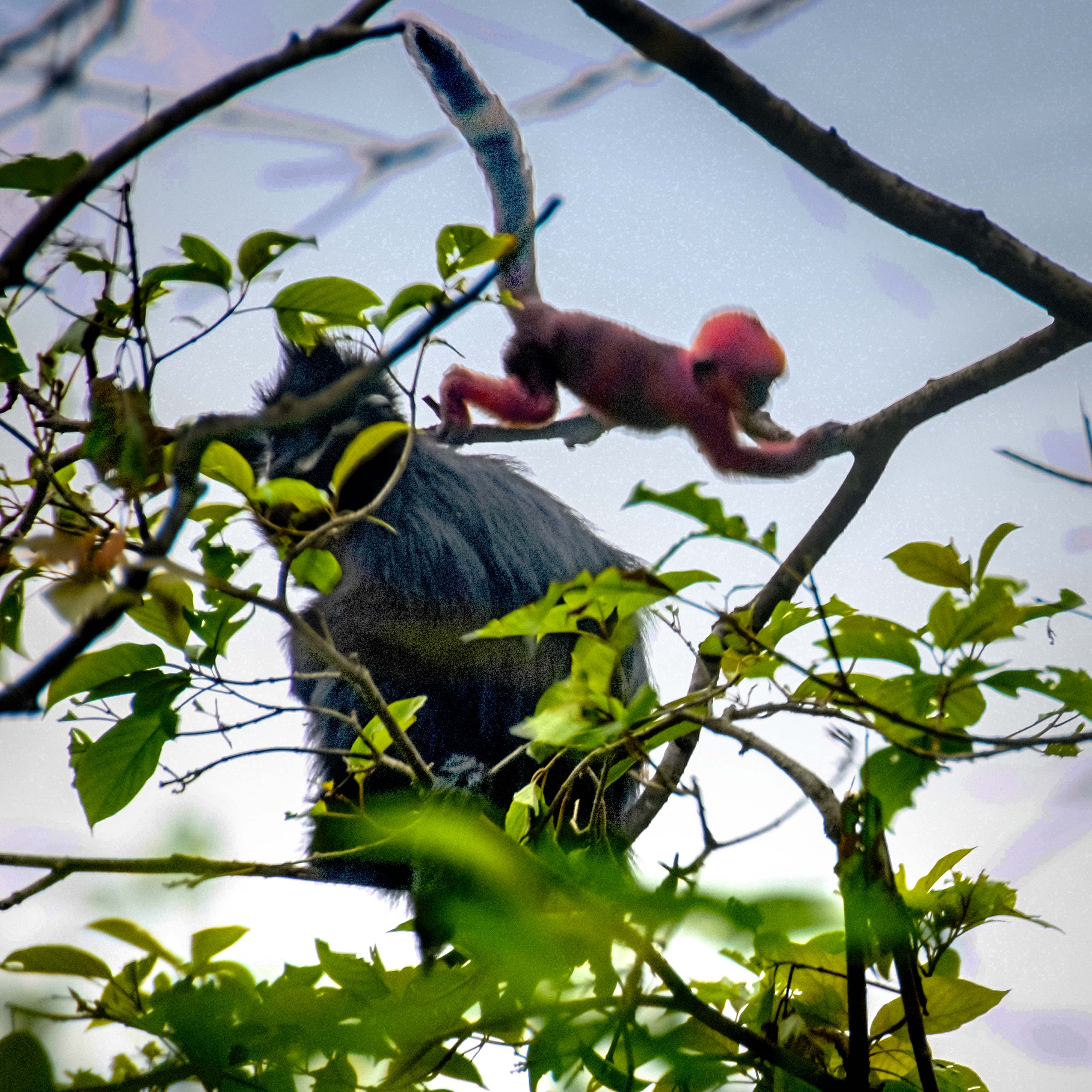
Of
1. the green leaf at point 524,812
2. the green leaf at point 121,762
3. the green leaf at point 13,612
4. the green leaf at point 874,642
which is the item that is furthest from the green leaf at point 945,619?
the green leaf at point 13,612

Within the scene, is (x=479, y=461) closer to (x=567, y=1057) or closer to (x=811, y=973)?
(x=811, y=973)

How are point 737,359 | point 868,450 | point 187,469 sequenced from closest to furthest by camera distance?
point 187,469 < point 737,359 < point 868,450

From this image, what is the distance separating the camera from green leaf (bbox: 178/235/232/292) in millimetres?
723

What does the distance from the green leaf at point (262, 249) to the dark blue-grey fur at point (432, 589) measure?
0.69 metres

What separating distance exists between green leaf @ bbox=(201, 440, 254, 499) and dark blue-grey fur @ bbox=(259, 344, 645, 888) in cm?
68

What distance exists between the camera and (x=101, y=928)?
65cm

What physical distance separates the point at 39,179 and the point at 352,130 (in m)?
0.33

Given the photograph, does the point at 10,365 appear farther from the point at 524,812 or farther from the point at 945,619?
the point at 945,619

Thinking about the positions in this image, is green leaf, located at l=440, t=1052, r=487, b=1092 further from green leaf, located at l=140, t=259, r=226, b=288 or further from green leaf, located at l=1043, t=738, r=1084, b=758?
green leaf, located at l=140, t=259, r=226, b=288

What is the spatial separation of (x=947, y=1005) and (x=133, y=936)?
0.61 m

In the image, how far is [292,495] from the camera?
0.76 m

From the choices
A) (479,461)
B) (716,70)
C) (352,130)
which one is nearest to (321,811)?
(352,130)

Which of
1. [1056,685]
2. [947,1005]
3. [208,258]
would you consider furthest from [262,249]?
[947,1005]

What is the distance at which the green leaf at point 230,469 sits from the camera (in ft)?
2.42
